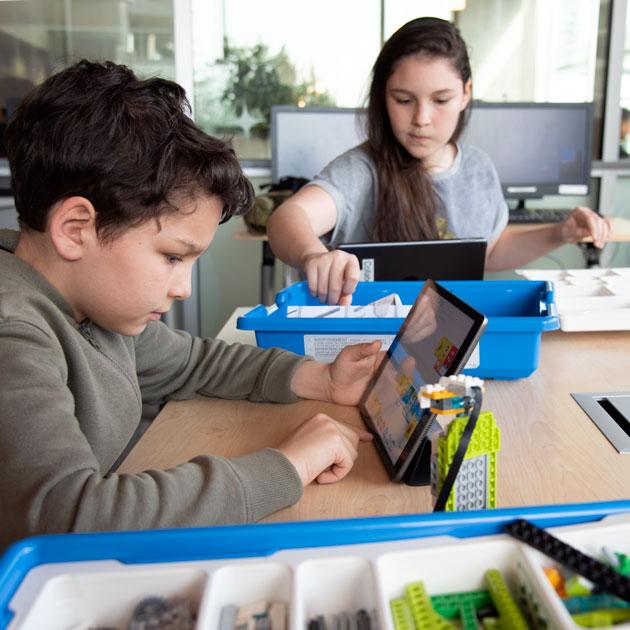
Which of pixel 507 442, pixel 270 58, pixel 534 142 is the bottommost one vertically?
pixel 507 442

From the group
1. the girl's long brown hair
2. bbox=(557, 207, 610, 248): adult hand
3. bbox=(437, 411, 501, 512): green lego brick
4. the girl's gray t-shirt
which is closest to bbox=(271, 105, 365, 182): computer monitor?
the girl's gray t-shirt

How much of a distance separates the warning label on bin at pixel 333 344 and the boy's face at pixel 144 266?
0.85 ft

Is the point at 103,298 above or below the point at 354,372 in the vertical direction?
above

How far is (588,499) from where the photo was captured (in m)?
0.67

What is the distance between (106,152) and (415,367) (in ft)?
1.24

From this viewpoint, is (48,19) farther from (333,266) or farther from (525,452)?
A: (525,452)

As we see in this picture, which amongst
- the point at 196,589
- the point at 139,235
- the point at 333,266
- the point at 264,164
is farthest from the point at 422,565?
the point at 264,164

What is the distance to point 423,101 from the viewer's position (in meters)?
1.48

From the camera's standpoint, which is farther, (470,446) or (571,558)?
(470,446)

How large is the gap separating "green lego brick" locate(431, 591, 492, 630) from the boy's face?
0.45 metres

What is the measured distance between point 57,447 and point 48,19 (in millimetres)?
3312

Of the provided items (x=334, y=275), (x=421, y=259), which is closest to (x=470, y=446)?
(x=334, y=275)

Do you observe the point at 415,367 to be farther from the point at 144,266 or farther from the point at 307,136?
the point at 307,136

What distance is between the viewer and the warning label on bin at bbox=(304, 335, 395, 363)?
974 mm
